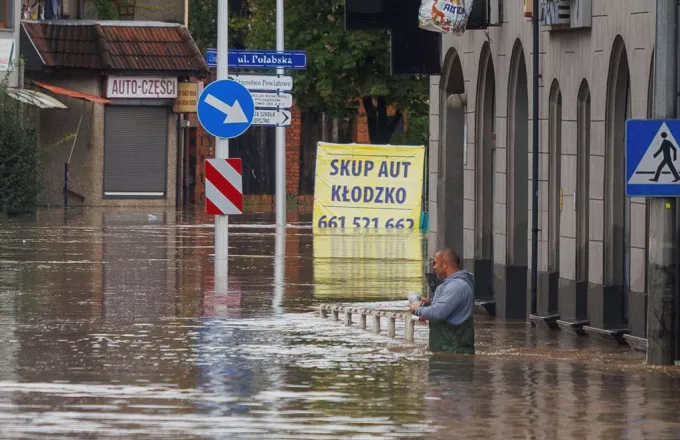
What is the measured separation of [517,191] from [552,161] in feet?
4.23

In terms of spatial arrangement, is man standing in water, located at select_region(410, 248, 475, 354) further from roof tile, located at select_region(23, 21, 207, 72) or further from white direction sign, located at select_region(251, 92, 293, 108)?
roof tile, located at select_region(23, 21, 207, 72)

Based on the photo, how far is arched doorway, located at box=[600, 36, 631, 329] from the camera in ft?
59.1

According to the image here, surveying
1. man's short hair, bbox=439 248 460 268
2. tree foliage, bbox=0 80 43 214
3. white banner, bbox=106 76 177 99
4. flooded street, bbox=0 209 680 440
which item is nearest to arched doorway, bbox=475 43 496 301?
flooded street, bbox=0 209 680 440

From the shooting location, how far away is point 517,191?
21438mm

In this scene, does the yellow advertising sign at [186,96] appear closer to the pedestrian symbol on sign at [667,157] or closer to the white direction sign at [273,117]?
the white direction sign at [273,117]

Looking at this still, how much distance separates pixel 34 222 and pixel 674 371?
2701cm

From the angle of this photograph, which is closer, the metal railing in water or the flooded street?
the flooded street

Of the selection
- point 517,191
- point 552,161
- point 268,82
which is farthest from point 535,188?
point 268,82

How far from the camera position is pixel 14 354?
48.2 feet

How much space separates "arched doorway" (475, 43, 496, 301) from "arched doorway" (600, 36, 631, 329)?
4.63 metres

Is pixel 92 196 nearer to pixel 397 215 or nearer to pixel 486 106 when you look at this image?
pixel 397 215

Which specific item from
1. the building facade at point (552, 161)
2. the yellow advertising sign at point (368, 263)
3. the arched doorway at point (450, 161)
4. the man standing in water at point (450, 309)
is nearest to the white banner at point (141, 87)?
the yellow advertising sign at point (368, 263)

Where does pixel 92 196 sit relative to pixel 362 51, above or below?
below

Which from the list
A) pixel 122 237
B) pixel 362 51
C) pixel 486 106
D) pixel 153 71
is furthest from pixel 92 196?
pixel 486 106
